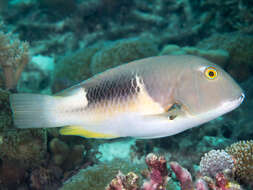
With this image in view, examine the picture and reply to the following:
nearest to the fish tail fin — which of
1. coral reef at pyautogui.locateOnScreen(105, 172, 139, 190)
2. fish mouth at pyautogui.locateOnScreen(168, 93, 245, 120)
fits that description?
coral reef at pyautogui.locateOnScreen(105, 172, 139, 190)

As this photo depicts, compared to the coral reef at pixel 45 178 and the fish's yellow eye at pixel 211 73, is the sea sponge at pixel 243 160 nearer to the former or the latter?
the fish's yellow eye at pixel 211 73

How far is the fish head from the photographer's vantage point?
6.66 feet

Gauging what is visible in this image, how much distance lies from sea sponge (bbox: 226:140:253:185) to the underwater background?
0.01 meters

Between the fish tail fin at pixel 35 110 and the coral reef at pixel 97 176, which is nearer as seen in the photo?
the fish tail fin at pixel 35 110

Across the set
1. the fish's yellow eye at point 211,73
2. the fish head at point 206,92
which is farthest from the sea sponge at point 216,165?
the fish's yellow eye at point 211,73

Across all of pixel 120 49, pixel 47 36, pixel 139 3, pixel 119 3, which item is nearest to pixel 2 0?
pixel 47 36

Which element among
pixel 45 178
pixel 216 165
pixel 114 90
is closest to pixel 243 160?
pixel 216 165

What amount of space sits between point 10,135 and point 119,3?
8.41 m

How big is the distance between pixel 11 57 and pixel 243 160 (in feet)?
18.0

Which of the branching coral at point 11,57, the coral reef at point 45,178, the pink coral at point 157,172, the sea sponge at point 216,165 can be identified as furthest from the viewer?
the branching coral at point 11,57

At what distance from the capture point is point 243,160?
2.65 m

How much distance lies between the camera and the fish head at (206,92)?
203cm

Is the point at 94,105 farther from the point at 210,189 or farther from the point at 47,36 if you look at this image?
the point at 47,36

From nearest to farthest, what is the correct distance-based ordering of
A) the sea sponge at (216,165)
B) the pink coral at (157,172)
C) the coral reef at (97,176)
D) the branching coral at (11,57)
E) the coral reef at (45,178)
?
the pink coral at (157,172), the sea sponge at (216,165), the coral reef at (97,176), the coral reef at (45,178), the branching coral at (11,57)
